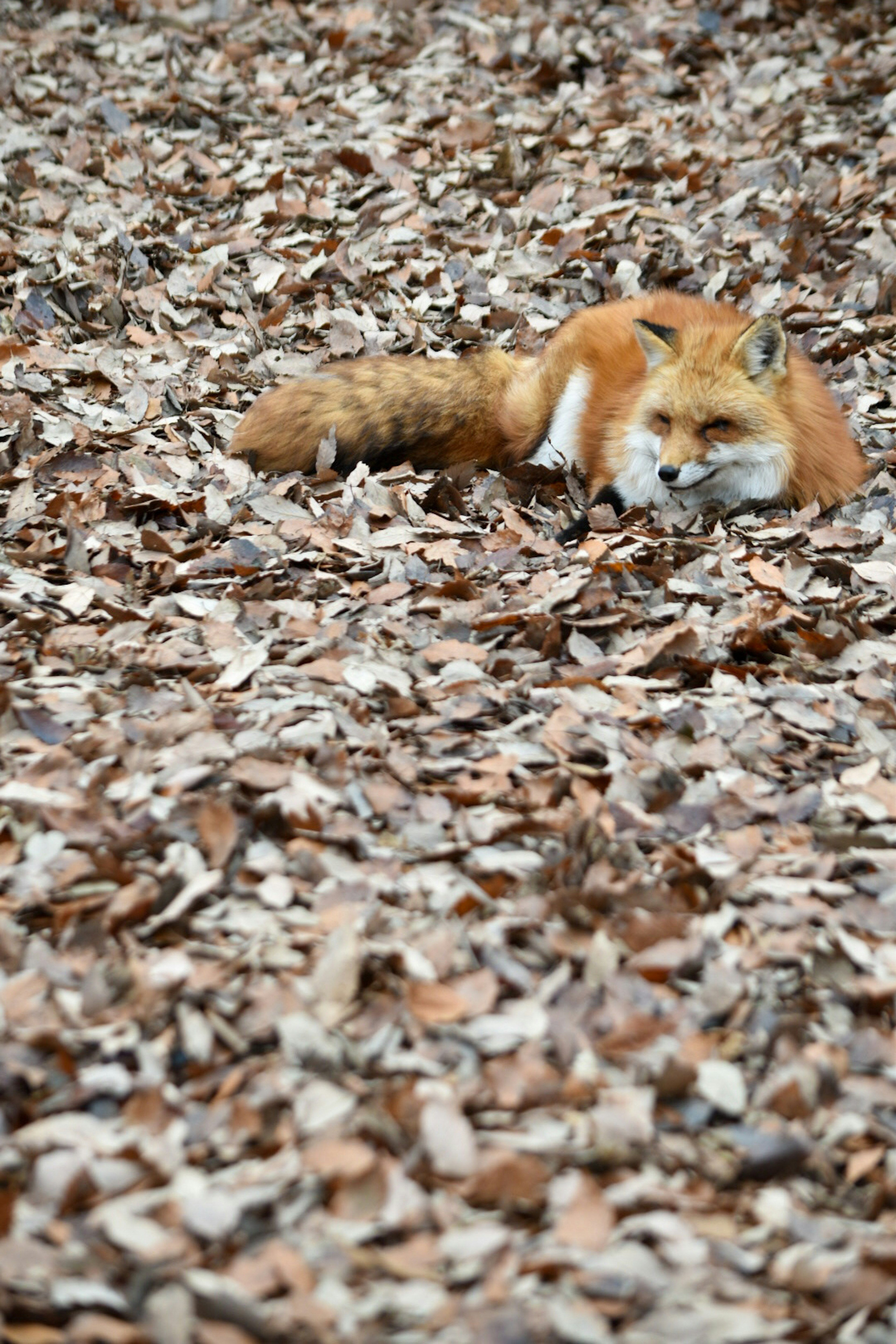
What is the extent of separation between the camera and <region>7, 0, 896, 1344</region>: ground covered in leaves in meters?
1.82

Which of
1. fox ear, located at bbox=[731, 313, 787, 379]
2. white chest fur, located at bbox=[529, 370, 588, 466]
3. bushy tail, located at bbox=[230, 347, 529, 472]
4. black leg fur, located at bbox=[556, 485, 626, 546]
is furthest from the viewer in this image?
white chest fur, located at bbox=[529, 370, 588, 466]

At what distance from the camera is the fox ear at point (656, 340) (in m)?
4.48

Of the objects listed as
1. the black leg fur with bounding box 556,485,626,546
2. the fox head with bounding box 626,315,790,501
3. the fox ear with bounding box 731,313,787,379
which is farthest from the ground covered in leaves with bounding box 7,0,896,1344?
the fox ear with bounding box 731,313,787,379

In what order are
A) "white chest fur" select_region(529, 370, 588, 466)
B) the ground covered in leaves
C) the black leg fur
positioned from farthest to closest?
"white chest fur" select_region(529, 370, 588, 466) → the black leg fur → the ground covered in leaves

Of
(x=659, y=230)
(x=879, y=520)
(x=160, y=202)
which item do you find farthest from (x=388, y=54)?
(x=879, y=520)

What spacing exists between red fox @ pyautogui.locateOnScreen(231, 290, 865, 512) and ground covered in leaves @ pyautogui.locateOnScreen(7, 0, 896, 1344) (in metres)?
0.15

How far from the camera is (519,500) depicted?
4797mm

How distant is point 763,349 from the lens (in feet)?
14.4

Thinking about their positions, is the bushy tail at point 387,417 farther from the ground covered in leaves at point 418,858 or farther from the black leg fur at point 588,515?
the black leg fur at point 588,515

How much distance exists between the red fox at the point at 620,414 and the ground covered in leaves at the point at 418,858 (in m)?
0.15

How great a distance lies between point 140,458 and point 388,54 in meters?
5.12

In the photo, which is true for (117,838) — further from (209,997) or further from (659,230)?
(659,230)

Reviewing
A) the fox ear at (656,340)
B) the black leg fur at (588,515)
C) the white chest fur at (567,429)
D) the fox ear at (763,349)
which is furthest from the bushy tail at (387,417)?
the fox ear at (763,349)

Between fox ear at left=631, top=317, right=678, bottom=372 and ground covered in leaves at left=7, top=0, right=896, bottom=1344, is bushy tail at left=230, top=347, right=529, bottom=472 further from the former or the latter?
fox ear at left=631, top=317, right=678, bottom=372
